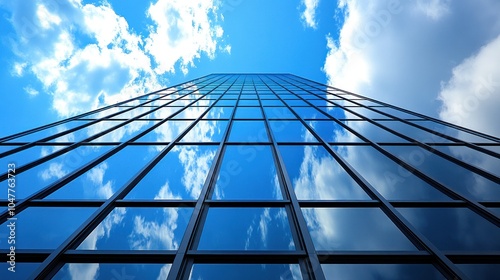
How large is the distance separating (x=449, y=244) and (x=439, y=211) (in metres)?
1.17

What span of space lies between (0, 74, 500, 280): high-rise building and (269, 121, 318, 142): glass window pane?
109 millimetres

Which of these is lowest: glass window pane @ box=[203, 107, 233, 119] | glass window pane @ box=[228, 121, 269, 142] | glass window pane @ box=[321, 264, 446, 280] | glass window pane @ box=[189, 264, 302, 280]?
glass window pane @ box=[189, 264, 302, 280]

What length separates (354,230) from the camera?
4.95 metres

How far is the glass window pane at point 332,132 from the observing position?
9602mm

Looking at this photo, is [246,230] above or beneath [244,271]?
above

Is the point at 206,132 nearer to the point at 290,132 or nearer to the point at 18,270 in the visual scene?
the point at 290,132

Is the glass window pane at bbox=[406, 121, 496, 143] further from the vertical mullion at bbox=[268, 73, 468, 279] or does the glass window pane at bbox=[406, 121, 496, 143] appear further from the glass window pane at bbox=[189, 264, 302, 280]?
the glass window pane at bbox=[189, 264, 302, 280]

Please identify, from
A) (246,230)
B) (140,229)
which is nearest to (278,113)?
(246,230)

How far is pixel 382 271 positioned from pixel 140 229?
402 centimetres

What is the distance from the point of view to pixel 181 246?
4.38 metres

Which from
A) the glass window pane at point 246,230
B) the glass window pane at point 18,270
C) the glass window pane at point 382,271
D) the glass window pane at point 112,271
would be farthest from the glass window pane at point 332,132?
the glass window pane at point 18,270

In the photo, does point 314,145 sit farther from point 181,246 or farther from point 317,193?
point 181,246

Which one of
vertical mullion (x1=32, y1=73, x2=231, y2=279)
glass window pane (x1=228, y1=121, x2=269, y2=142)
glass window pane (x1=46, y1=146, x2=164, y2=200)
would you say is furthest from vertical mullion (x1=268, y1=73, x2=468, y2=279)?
glass window pane (x1=46, y1=146, x2=164, y2=200)

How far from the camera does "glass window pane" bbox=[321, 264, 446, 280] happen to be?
4066mm
